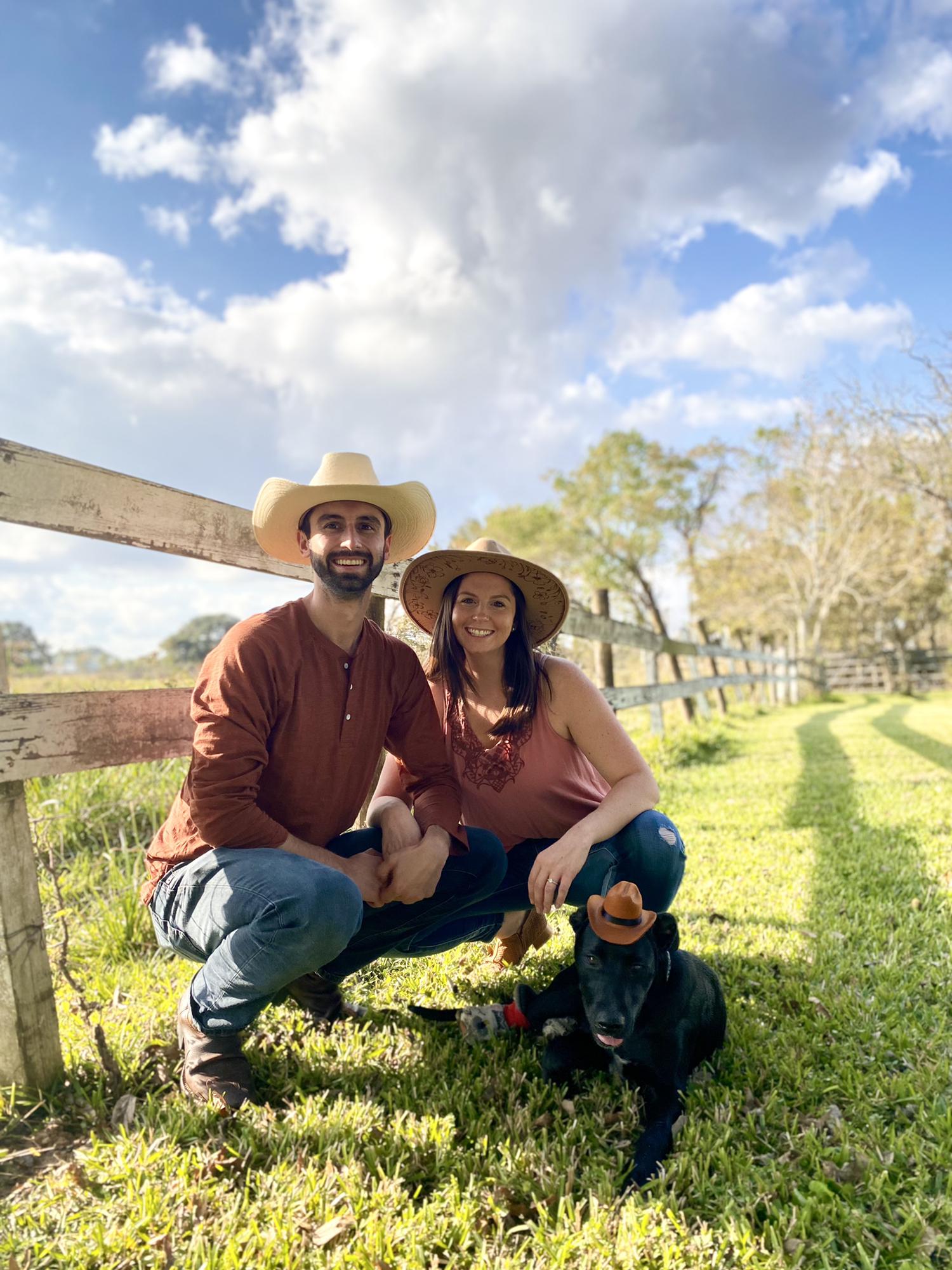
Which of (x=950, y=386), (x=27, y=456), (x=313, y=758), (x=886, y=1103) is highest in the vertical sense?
(x=950, y=386)

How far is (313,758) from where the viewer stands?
2.42 metres

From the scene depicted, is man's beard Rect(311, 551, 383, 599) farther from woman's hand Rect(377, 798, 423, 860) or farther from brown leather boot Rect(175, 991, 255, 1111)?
brown leather boot Rect(175, 991, 255, 1111)

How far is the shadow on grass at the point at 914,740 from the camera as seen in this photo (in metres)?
8.58

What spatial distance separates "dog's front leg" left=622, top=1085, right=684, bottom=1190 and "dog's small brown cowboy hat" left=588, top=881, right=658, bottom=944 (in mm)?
475

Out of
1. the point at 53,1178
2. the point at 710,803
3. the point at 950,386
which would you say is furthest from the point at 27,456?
the point at 950,386

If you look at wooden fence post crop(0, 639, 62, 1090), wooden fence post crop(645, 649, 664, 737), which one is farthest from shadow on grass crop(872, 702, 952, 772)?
wooden fence post crop(0, 639, 62, 1090)

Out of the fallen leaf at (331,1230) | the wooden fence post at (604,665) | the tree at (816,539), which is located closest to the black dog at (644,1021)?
the fallen leaf at (331,1230)

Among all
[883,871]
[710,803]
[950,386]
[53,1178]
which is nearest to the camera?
[53,1178]

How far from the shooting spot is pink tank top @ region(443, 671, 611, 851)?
9.15ft

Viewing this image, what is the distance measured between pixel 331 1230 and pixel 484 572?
1.87m

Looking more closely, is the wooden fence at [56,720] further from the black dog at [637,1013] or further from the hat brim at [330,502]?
the black dog at [637,1013]

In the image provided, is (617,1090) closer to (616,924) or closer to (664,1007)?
(664,1007)

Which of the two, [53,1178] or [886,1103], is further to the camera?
[886,1103]

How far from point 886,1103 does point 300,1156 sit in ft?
5.19
